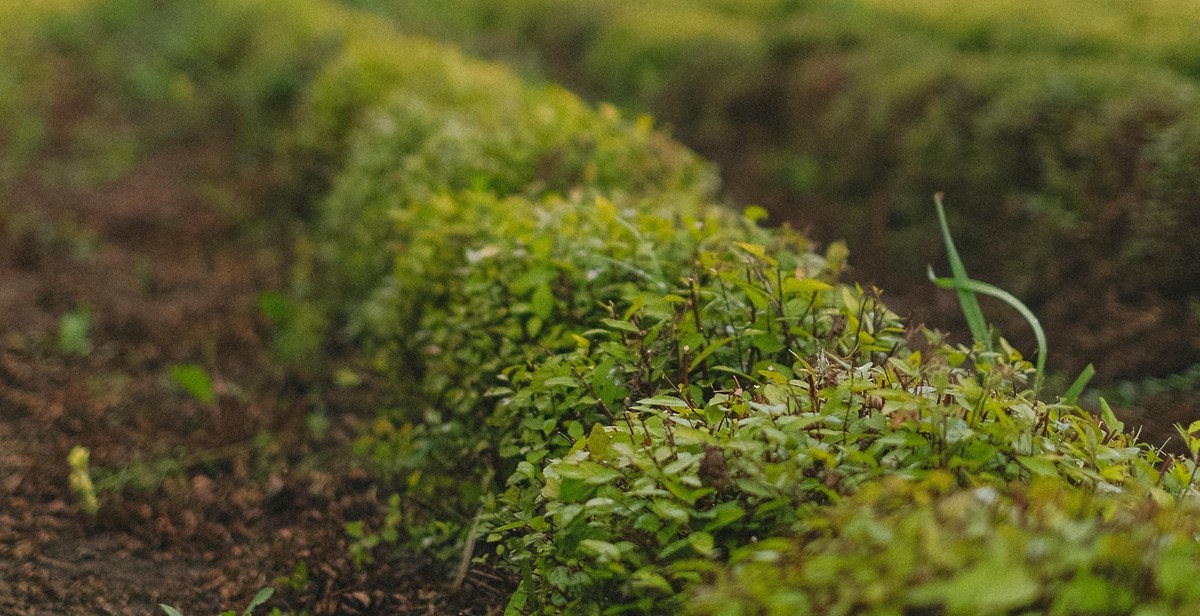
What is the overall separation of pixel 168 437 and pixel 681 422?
8.78 ft

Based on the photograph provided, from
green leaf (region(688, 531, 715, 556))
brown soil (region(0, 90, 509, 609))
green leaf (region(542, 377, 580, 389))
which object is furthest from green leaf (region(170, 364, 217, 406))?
green leaf (region(688, 531, 715, 556))

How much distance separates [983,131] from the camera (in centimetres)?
479

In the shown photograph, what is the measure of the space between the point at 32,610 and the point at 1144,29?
6.34 m

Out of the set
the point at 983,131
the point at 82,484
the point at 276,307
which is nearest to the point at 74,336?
the point at 276,307

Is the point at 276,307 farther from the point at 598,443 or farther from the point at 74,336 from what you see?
the point at 598,443

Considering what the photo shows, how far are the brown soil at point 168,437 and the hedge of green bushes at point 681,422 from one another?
0.21m

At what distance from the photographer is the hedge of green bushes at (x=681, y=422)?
118 cm

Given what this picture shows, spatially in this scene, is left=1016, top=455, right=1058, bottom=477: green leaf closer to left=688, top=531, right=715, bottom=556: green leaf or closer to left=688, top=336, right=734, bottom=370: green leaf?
left=688, top=531, right=715, bottom=556: green leaf

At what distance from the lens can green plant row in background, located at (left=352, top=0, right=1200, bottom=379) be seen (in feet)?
12.3

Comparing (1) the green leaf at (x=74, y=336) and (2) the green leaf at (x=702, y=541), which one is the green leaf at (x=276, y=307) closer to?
(1) the green leaf at (x=74, y=336)

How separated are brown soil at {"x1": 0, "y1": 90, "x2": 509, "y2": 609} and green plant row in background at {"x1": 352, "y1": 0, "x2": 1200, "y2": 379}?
3207mm

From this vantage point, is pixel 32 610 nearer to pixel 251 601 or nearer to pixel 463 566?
pixel 251 601

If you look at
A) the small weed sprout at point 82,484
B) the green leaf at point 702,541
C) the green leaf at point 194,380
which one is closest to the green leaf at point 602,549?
the green leaf at point 702,541

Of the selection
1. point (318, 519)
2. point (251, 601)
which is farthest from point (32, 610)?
point (318, 519)
